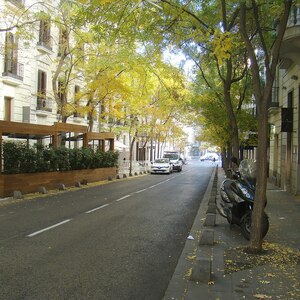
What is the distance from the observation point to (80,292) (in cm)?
509

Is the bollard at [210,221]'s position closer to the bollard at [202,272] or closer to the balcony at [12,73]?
the bollard at [202,272]

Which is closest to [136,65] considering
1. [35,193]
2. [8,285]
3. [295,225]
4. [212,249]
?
[35,193]

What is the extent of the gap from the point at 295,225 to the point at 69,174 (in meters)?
13.4

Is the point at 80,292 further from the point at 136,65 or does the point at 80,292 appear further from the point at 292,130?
the point at 136,65

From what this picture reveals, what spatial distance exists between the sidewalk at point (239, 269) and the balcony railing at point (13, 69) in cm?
1730

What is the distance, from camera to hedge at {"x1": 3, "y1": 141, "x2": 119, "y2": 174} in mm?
16203

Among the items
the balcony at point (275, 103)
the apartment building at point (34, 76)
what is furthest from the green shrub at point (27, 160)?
the balcony at point (275, 103)

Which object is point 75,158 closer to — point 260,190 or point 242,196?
point 242,196

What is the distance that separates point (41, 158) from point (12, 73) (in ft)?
26.0

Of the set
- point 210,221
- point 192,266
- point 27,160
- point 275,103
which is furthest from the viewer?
point 275,103

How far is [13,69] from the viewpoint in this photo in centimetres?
2366

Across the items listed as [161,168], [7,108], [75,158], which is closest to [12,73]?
[7,108]

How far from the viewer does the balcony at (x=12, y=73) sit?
2252cm

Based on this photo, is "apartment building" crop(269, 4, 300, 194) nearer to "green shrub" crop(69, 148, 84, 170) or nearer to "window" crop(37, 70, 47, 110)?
"green shrub" crop(69, 148, 84, 170)
